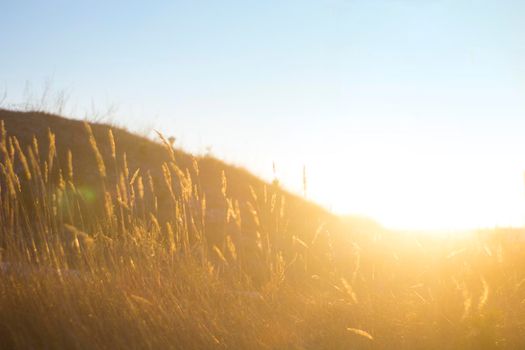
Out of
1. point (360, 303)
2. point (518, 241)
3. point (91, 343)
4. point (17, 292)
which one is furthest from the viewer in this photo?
point (518, 241)

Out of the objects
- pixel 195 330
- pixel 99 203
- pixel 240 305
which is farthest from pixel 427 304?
pixel 99 203

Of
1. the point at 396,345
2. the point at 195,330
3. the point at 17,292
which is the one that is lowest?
the point at 396,345

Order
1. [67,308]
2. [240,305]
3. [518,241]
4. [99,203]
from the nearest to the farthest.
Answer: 1. [67,308]
2. [240,305]
3. [518,241]
4. [99,203]

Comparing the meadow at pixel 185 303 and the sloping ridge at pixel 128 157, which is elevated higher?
the sloping ridge at pixel 128 157

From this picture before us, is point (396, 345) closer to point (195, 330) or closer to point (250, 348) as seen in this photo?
point (250, 348)

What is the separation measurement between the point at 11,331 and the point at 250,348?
120cm

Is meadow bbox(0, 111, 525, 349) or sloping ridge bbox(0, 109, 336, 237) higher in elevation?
sloping ridge bbox(0, 109, 336, 237)

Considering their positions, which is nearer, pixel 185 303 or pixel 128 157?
pixel 185 303

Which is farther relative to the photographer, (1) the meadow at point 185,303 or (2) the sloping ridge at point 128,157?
(2) the sloping ridge at point 128,157

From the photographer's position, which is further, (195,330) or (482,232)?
(482,232)

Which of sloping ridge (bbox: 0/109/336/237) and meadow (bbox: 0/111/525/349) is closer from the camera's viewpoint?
meadow (bbox: 0/111/525/349)

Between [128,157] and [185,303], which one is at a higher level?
[128,157]

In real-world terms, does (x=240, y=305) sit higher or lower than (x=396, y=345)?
higher

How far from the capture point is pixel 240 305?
3318mm
